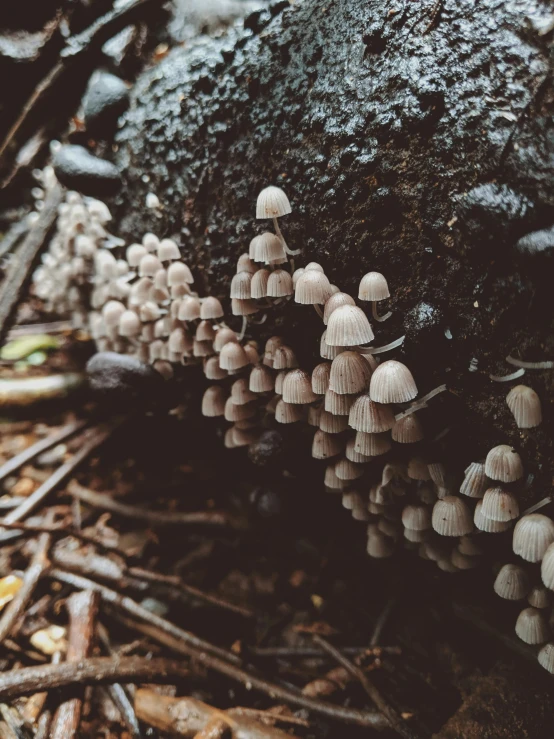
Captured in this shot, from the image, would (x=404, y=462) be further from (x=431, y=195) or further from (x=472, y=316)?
(x=431, y=195)

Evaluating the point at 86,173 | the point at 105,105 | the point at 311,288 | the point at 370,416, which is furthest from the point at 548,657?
the point at 105,105

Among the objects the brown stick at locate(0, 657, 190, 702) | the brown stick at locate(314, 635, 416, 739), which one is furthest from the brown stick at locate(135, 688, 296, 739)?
the brown stick at locate(314, 635, 416, 739)

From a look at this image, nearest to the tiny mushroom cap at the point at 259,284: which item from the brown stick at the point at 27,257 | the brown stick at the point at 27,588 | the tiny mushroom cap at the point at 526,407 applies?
the tiny mushroom cap at the point at 526,407

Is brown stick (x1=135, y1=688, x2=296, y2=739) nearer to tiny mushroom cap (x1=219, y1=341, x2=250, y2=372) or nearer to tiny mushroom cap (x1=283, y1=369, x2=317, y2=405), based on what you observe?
tiny mushroom cap (x1=283, y1=369, x2=317, y2=405)

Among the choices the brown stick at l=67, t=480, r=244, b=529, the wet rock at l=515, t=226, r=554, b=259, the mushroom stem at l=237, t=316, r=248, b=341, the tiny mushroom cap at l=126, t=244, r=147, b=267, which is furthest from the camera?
the brown stick at l=67, t=480, r=244, b=529

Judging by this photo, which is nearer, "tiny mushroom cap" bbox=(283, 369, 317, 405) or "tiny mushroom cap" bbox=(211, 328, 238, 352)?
"tiny mushroom cap" bbox=(283, 369, 317, 405)

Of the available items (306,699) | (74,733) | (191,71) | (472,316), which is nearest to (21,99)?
(191,71)

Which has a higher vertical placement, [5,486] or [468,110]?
[468,110]
